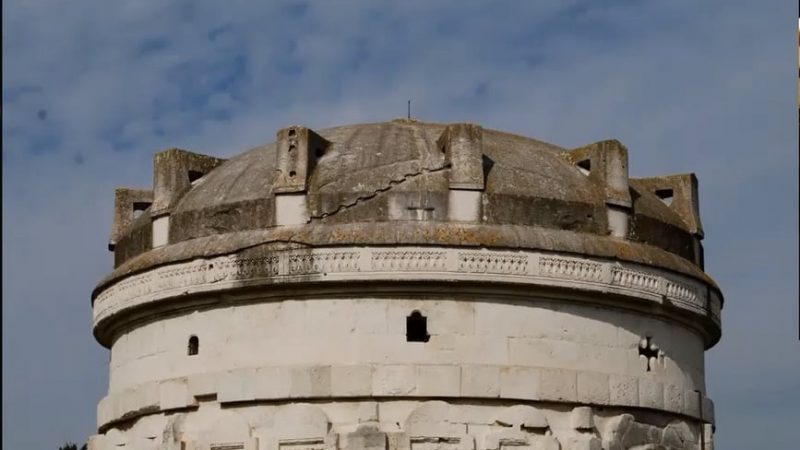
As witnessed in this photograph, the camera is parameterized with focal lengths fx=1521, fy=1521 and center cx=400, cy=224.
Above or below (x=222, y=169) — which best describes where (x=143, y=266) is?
below

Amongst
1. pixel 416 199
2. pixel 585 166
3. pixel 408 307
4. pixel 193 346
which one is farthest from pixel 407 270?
pixel 585 166

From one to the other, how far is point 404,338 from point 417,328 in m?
0.28

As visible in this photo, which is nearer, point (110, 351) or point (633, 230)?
point (633, 230)

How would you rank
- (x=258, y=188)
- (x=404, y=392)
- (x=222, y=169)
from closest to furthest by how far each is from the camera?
1. (x=404, y=392)
2. (x=258, y=188)
3. (x=222, y=169)

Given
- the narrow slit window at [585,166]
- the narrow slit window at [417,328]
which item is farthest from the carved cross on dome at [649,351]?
the narrow slit window at [417,328]

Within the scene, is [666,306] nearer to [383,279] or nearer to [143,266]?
[383,279]

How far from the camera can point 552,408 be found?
734 inches

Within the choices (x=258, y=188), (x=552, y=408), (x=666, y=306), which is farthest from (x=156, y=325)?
(x=666, y=306)

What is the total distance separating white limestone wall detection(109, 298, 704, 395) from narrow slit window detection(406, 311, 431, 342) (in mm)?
78

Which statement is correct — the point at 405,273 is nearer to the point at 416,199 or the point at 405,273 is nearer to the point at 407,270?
the point at 407,270

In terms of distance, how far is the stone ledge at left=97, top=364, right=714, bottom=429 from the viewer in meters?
18.2

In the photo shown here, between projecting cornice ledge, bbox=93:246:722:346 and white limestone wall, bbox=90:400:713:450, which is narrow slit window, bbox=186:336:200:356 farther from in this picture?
white limestone wall, bbox=90:400:713:450

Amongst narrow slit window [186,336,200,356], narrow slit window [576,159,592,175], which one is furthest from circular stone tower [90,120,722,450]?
narrow slit window [576,159,592,175]

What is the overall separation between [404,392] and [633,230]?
3934mm
